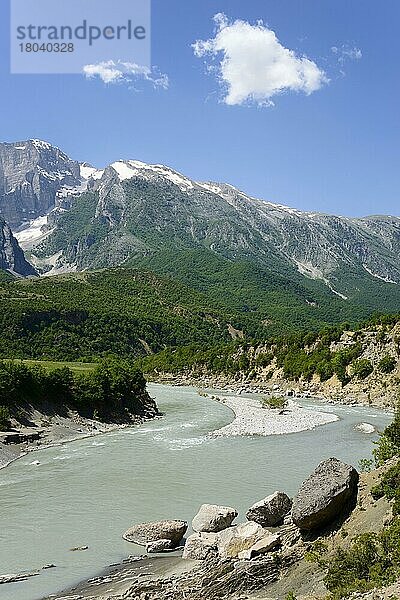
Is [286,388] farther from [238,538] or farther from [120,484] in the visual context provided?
[238,538]

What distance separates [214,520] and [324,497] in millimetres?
4979

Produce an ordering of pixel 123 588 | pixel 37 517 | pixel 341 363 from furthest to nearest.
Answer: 1. pixel 341 363
2. pixel 37 517
3. pixel 123 588

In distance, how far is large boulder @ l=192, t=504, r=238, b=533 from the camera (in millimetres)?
22281

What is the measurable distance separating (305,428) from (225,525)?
117 ft

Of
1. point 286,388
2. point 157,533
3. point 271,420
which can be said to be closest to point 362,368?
point 286,388

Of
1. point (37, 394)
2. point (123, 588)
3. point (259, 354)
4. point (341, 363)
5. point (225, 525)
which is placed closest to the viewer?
point (123, 588)

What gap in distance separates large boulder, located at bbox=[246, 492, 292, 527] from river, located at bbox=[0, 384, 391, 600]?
165 inches

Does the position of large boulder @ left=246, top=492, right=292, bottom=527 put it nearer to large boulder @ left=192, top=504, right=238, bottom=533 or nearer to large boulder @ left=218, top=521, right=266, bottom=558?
large boulder @ left=192, top=504, right=238, bottom=533

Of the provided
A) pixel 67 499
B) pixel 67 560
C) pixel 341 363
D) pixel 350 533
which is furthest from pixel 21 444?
pixel 341 363

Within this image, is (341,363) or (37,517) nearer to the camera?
(37,517)

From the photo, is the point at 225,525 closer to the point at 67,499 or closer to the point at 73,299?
the point at 67,499

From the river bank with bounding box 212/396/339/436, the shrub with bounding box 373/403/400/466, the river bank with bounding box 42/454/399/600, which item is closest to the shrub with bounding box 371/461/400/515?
the river bank with bounding box 42/454/399/600

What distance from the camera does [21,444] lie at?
140 feet

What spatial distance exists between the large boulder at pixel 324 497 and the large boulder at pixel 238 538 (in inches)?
61.1
